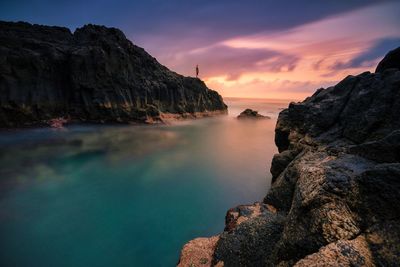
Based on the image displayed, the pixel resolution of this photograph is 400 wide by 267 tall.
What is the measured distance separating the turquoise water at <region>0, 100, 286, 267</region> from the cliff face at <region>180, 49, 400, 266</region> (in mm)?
4203

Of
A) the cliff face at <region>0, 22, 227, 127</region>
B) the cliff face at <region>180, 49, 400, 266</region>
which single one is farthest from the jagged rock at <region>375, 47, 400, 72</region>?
the cliff face at <region>0, 22, 227, 127</region>

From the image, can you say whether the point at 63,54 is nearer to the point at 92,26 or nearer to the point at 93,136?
the point at 92,26

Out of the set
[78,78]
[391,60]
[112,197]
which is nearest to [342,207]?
[391,60]

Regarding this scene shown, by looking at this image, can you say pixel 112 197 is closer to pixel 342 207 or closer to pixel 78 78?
pixel 342 207

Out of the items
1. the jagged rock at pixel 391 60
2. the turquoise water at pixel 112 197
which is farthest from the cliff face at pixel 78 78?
the jagged rock at pixel 391 60

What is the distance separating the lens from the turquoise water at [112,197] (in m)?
11.8

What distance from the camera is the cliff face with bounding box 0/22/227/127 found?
136 ft

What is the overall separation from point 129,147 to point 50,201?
717 inches

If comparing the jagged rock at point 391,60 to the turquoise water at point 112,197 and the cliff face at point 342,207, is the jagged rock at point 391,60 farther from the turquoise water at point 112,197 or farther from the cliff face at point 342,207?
the turquoise water at point 112,197

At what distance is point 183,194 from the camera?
1884cm

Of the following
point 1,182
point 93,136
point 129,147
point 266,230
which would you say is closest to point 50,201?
point 1,182

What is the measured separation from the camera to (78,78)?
5006 cm

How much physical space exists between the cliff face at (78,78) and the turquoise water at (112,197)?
11.7m

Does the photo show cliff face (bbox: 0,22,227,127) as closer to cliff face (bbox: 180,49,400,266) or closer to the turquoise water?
the turquoise water
